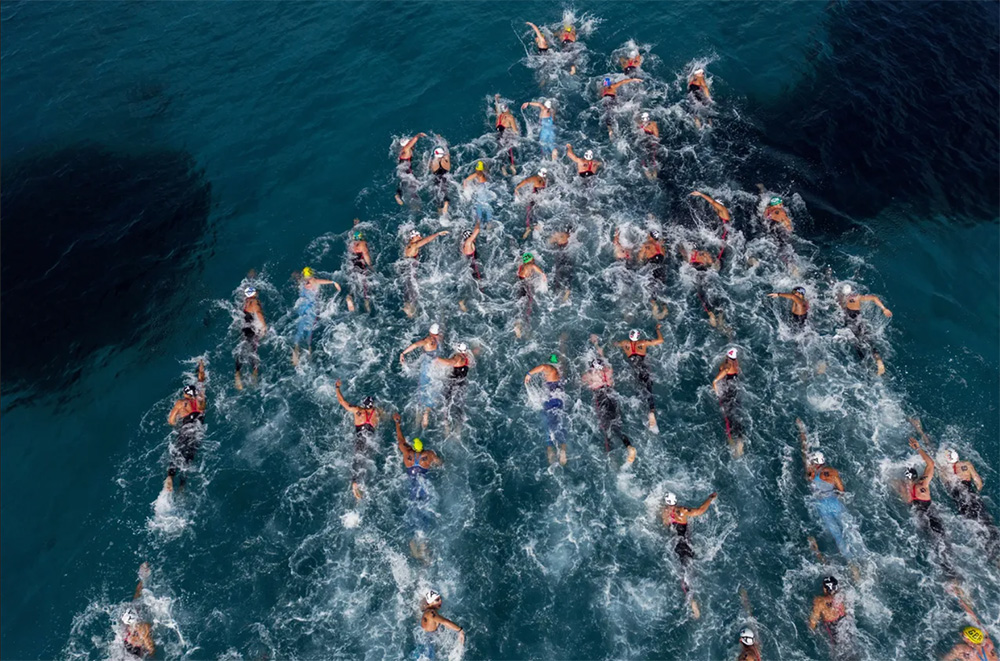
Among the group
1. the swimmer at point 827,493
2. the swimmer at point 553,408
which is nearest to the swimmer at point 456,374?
the swimmer at point 553,408

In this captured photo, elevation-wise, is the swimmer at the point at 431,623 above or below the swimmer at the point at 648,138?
below

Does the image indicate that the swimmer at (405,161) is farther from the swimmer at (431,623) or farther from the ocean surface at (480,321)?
the swimmer at (431,623)

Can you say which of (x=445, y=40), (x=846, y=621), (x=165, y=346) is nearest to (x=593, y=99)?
(x=445, y=40)

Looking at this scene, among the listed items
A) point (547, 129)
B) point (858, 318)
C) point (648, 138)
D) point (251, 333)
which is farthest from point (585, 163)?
point (251, 333)

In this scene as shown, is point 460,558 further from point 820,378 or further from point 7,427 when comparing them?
point 7,427

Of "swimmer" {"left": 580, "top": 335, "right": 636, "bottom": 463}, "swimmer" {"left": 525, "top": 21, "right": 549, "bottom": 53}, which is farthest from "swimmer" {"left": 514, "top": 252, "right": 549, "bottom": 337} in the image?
"swimmer" {"left": 525, "top": 21, "right": 549, "bottom": 53}
